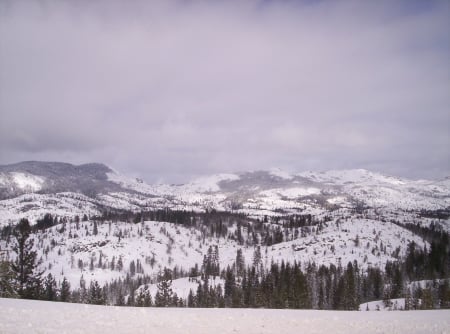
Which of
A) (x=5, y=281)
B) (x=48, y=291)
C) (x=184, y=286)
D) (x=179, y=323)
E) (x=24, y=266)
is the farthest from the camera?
(x=184, y=286)

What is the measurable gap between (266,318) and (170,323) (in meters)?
5.73

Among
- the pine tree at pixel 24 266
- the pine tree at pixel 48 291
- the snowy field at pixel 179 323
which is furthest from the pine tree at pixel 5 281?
the snowy field at pixel 179 323

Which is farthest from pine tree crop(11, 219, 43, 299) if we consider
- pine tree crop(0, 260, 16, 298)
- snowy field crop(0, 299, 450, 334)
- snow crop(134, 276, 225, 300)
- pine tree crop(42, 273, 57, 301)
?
snow crop(134, 276, 225, 300)

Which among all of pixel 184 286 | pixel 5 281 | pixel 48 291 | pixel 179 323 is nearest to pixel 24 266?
pixel 5 281

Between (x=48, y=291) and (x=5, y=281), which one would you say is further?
(x=48, y=291)

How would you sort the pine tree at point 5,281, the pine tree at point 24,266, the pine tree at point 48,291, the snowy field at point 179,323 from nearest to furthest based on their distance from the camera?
the snowy field at point 179,323, the pine tree at point 5,281, the pine tree at point 24,266, the pine tree at point 48,291

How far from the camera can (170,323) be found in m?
16.1

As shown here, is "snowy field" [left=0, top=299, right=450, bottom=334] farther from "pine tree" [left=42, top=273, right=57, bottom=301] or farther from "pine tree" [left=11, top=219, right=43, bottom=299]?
"pine tree" [left=42, top=273, right=57, bottom=301]

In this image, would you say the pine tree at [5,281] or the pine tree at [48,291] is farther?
the pine tree at [48,291]

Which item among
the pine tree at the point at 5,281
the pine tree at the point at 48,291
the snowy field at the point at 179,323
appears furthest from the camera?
the pine tree at the point at 48,291

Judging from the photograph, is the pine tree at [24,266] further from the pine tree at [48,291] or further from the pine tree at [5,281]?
the pine tree at [48,291]

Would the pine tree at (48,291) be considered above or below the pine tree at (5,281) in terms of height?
below

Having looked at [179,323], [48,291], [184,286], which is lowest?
[184,286]

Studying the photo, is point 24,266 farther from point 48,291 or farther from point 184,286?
point 184,286
